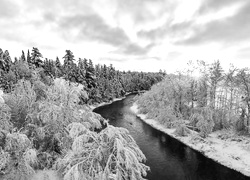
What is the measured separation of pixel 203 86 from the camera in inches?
1194

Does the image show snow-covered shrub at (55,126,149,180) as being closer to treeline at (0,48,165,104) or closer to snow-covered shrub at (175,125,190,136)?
snow-covered shrub at (175,125,190,136)

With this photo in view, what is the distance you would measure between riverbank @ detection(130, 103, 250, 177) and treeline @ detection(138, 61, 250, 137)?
4.33 feet

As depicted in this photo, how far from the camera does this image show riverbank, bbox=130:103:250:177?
739 inches

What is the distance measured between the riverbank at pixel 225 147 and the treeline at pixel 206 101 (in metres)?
1.32

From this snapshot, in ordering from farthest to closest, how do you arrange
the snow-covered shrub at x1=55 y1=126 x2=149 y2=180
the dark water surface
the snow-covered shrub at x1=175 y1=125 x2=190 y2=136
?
the snow-covered shrub at x1=175 y1=125 x2=190 y2=136
the dark water surface
the snow-covered shrub at x1=55 y1=126 x2=149 y2=180

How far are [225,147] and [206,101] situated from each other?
30.7 feet

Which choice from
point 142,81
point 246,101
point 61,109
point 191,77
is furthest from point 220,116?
Result: point 142,81

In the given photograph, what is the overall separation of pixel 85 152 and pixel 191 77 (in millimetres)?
30537

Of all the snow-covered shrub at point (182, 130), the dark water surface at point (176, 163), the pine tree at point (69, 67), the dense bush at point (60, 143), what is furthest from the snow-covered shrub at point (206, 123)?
the pine tree at point (69, 67)

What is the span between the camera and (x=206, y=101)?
29.4 meters

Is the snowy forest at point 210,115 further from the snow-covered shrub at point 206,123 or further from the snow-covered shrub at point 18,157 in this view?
the snow-covered shrub at point 18,157

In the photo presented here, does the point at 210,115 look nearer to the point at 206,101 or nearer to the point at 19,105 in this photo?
the point at 206,101

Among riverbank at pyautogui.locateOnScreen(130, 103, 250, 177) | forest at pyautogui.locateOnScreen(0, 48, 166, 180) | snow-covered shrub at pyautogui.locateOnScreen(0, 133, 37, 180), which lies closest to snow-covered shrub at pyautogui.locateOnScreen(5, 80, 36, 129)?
forest at pyautogui.locateOnScreen(0, 48, 166, 180)

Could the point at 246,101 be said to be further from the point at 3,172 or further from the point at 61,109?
the point at 3,172
